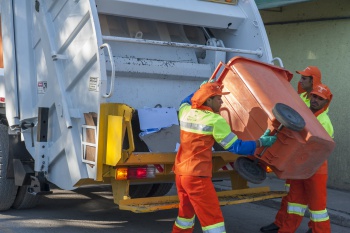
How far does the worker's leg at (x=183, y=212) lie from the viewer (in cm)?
545

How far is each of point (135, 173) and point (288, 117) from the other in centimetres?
141

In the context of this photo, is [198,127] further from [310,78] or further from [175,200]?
[310,78]

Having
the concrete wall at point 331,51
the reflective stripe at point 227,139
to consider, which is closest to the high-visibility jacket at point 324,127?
the reflective stripe at point 227,139

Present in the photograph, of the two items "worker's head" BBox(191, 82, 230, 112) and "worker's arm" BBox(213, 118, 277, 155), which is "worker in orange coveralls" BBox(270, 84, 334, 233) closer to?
"worker's arm" BBox(213, 118, 277, 155)

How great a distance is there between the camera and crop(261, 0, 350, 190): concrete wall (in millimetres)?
8844

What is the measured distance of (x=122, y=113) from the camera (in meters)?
5.54

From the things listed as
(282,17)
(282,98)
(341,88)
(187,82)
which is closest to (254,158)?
(282,98)

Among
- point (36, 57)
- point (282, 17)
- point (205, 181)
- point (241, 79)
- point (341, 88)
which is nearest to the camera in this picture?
point (205, 181)

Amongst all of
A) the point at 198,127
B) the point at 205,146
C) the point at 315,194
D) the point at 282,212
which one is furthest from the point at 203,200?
the point at 282,212

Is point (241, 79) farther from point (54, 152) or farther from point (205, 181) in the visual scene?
point (54, 152)

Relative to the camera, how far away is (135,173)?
5777mm

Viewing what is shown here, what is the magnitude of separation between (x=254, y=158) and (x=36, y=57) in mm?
2417

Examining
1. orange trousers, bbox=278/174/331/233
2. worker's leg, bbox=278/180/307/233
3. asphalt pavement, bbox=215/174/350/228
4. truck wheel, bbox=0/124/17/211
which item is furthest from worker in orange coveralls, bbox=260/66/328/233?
truck wheel, bbox=0/124/17/211

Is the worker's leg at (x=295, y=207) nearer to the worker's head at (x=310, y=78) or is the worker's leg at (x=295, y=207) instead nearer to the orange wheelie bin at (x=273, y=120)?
the orange wheelie bin at (x=273, y=120)
